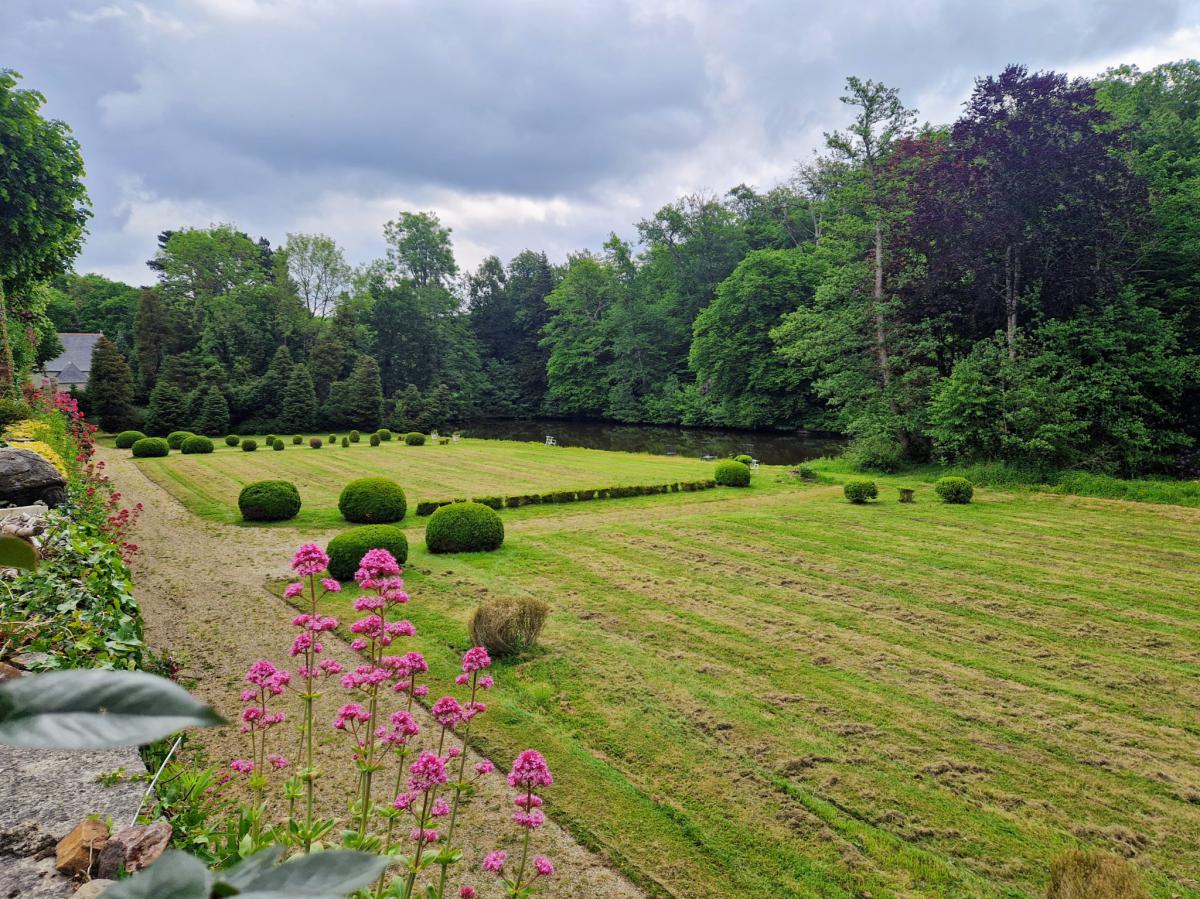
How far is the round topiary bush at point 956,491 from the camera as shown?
48.0 ft

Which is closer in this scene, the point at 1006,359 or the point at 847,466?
the point at 1006,359

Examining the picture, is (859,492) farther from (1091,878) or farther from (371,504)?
(1091,878)

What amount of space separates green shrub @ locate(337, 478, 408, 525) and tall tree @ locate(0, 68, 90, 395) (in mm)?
7696

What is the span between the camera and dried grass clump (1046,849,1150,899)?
9.96ft

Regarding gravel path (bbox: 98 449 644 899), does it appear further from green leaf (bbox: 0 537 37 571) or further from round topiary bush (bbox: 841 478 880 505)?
round topiary bush (bbox: 841 478 880 505)

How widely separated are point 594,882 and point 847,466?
19.9m

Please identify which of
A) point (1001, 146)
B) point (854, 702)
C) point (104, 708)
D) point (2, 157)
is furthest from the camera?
point (1001, 146)

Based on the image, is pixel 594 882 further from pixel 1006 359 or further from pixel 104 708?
pixel 1006 359

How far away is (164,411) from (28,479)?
31237 mm

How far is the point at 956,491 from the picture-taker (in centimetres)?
1466

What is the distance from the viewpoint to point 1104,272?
18219 millimetres

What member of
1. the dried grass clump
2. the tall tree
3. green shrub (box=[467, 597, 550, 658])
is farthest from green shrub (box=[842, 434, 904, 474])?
the tall tree

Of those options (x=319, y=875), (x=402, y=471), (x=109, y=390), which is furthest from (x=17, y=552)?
(x=109, y=390)

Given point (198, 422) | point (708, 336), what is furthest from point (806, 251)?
point (198, 422)
